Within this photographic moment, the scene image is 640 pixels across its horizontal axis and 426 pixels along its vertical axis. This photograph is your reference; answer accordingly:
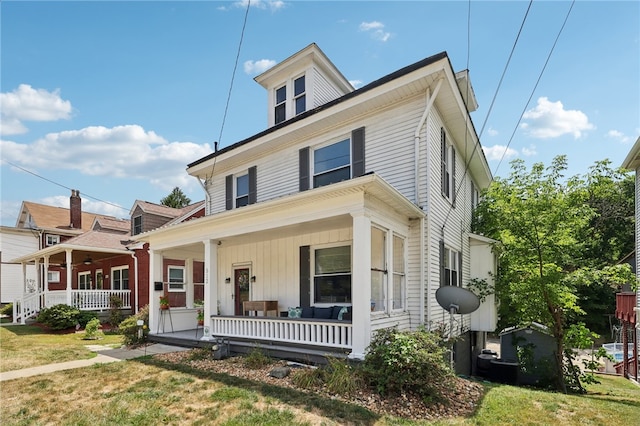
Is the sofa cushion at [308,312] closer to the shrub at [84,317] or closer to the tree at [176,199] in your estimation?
the shrub at [84,317]

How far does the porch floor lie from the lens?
24.4 feet

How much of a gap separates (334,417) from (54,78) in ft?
44.1

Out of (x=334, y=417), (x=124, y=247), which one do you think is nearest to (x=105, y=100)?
(x=124, y=247)

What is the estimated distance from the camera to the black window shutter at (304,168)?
10.5 m

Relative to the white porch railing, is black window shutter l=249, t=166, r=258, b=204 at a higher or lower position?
higher

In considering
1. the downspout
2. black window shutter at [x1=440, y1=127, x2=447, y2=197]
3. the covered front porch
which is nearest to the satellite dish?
the downspout

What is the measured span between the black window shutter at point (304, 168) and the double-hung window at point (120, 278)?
13.8 metres

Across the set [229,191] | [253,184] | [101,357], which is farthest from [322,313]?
[101,357]

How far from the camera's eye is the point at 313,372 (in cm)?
671

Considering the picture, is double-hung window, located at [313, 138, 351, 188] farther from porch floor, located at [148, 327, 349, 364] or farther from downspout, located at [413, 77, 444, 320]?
porch floor, located at [148, 327, 349, 364]

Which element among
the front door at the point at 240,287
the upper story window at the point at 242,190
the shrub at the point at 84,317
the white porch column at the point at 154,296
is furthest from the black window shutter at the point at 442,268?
the shrub at the point at 84,317

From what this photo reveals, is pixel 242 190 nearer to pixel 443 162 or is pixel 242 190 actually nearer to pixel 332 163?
pixel 332 163

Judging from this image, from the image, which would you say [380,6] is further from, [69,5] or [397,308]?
[69,5]

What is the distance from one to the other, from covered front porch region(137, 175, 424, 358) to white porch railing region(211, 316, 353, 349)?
22 mm
